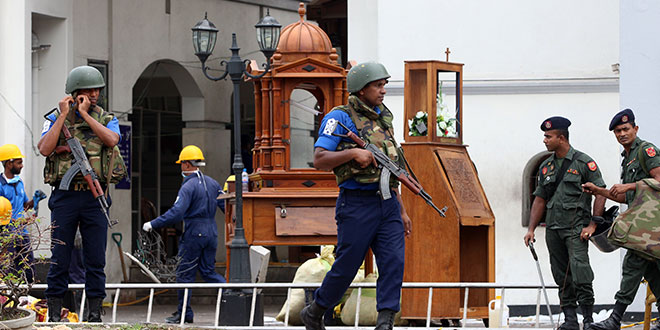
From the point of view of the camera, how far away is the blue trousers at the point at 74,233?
30.1 ft

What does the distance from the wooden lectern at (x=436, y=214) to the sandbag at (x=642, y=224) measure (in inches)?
75.8

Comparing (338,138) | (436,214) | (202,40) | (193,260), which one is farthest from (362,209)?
(202,40)

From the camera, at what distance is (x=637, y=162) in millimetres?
9672

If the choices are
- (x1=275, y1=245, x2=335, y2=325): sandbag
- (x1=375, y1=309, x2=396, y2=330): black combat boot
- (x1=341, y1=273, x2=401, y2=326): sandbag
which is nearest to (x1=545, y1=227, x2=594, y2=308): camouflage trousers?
(x1=341, y1=273, x2=401, y2=326): sandbag

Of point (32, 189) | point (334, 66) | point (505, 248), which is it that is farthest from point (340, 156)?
point (32, 189)

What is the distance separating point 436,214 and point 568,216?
1572mm

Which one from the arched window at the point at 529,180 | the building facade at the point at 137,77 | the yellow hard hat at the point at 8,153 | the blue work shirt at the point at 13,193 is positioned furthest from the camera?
the building facade at the point at 137,77

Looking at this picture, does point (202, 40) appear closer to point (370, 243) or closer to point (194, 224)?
point (194, 224)

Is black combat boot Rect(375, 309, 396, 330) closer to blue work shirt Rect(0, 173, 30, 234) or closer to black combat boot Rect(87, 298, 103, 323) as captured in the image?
black combat boot Rect(87, 298, 103, 323)

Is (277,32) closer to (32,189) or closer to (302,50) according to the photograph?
(302,50)

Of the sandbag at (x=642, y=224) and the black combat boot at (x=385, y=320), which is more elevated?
the sandbag at (x=642, y=224)

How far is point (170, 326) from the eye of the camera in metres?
8.72

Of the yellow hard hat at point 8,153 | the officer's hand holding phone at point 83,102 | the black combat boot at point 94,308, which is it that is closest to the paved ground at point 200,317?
the yellow hard hat at point 8,153

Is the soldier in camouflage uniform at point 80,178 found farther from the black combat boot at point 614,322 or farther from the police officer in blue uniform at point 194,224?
the police officer in blue uniform at point 194,224
